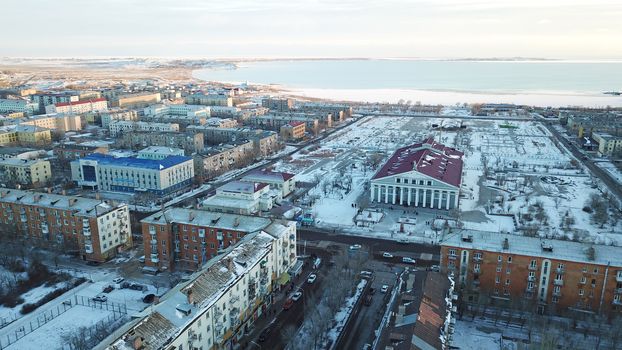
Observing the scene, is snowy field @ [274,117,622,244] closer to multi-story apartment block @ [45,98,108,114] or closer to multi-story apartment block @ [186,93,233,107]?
multi-story apartment block @ [186,93,233,107]

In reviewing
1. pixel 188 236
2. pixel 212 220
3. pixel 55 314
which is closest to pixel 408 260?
pixel 212 220

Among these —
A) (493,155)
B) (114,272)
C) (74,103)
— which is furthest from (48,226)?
(74,103)

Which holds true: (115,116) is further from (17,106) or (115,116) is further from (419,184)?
(419,184)

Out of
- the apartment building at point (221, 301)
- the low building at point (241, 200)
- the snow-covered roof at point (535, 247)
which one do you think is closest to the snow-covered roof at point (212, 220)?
the apartment building at point (221, 301)

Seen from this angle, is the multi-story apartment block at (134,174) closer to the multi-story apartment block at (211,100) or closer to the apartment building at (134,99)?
the multi-story apartment block at (211,100)

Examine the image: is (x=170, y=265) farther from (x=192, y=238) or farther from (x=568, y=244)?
(x=568, y=244)

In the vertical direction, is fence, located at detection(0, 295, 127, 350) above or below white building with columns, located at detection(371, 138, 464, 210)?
below

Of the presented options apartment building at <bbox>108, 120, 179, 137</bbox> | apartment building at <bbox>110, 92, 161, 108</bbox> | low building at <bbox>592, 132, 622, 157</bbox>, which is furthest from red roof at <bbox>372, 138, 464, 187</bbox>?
apartment building at <bbox>110, 92, 161, 108</bbox>
